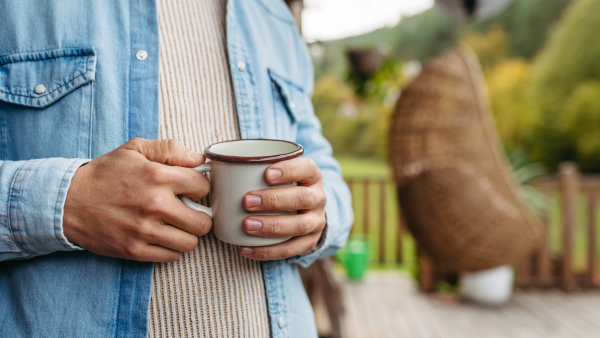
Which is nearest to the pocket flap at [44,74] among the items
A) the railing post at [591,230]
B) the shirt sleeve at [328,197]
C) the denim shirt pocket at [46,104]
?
the denim shirt pocket at [46,104]

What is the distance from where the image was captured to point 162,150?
0.49 m

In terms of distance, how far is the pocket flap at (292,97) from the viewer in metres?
0.74

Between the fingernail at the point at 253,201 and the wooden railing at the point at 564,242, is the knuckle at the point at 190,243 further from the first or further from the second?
the wooden railing at the point at 564,242

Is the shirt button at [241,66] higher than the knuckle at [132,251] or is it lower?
higher

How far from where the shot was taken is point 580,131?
5.48m

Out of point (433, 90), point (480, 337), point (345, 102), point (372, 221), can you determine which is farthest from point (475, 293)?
point (345, 102)

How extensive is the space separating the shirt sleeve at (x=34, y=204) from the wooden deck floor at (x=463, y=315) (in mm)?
2730

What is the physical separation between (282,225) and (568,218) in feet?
14.2

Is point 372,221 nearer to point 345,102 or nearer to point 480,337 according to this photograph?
point 345,102

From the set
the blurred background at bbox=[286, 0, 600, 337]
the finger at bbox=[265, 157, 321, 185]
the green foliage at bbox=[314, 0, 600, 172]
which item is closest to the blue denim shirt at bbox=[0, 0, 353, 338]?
the finger at bbox=[265, 157, 321, 185]

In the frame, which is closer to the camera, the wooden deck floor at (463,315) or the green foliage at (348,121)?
the wooden deck floor at (463,315)

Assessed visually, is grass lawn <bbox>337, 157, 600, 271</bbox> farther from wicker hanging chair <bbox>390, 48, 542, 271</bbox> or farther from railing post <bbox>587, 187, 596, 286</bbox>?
wicker hanging chair <bbox>390, 48, 542, 271</bbox>

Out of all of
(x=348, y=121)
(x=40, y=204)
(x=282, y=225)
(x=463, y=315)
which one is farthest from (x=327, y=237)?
(x=348, y=121)

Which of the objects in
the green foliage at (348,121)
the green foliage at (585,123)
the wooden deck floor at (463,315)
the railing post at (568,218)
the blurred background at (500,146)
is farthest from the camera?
the green foliage at (348,121)
